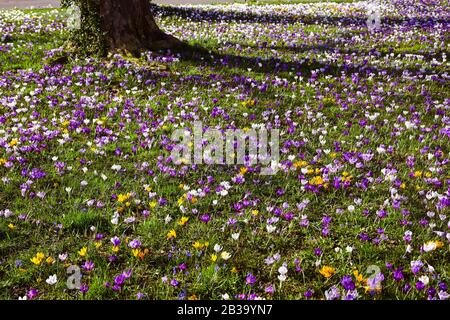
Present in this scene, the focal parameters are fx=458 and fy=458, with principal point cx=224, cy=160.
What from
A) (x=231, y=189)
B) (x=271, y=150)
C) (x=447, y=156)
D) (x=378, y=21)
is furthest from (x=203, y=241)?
(x=378, y=21)

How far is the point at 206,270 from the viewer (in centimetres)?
466

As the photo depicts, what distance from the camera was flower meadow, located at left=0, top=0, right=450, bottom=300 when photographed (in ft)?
15.3

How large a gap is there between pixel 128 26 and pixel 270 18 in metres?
8.90

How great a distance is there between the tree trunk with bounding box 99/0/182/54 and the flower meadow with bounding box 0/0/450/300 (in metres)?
0.66

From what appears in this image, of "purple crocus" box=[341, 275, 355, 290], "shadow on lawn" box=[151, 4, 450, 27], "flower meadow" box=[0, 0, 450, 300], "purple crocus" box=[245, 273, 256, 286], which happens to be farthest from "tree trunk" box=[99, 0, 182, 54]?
"purple crocus" box=[341, 275, 355, 290]

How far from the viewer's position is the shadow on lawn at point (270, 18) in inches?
694

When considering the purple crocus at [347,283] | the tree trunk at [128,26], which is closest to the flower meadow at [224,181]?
the purple crocus at [347,283]

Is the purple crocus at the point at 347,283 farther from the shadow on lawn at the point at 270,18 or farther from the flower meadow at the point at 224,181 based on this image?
the shadow on lawn at the point at 270,18

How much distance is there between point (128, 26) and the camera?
11781 millimetres

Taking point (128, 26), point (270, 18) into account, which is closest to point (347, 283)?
point (128, 26)

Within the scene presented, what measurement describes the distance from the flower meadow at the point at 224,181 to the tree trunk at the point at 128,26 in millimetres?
665

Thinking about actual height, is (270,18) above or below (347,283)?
above

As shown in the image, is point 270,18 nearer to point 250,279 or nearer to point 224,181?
point 224,181

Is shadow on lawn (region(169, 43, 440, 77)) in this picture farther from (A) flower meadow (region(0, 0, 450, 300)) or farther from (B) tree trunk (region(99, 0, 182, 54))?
(B) tree trunk (region(99, 0, 182, 54))
